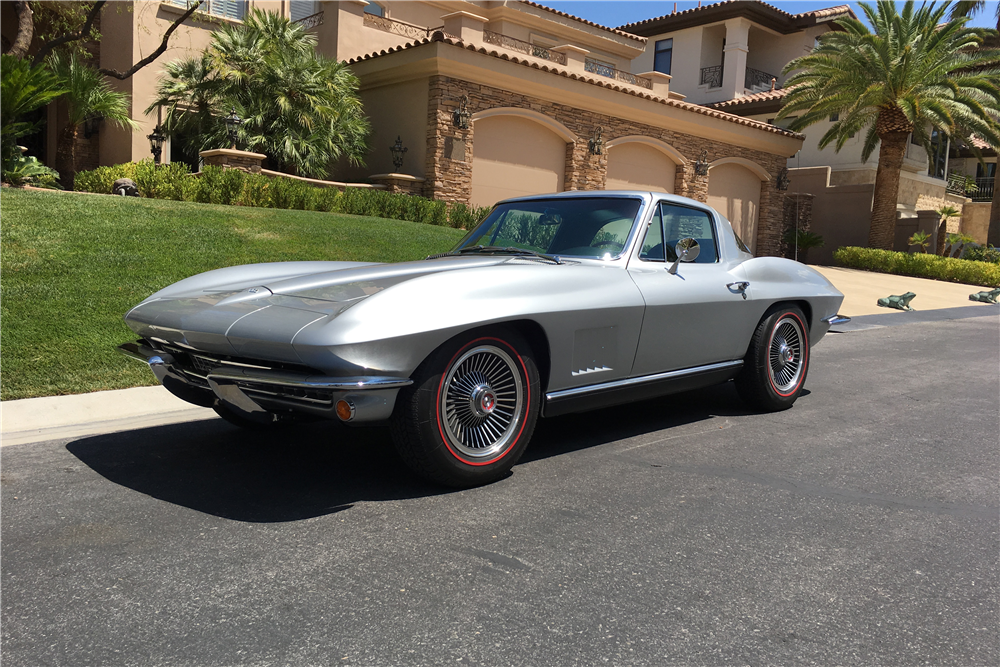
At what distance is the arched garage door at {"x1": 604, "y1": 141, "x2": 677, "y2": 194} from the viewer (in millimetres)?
20422

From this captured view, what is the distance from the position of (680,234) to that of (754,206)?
69.5 ft

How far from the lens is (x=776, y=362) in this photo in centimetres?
583

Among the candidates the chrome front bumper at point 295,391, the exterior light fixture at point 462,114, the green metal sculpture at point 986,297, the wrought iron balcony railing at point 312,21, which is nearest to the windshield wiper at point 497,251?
the chrome front bumper at point 295,391

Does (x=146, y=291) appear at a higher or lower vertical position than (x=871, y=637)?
higher

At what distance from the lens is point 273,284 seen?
4.10m

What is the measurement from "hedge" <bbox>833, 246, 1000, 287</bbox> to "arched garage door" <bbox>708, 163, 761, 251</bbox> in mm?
3387

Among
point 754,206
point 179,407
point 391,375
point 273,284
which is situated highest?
point 754,206

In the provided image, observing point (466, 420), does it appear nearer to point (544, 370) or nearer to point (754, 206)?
point (544, 370)

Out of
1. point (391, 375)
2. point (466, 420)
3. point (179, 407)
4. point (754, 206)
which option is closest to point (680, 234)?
point (466, 420)

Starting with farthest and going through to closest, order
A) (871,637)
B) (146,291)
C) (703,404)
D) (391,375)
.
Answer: (146,291) → (703,404) → (391,375) → (871,637)

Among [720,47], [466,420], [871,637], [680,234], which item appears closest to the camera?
[871,637]

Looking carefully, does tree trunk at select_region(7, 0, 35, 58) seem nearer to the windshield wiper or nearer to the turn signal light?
the windshield wiper

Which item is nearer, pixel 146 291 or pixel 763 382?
pixel 763 382

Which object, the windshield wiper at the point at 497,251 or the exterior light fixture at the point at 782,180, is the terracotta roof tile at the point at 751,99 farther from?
the windshield wiper at the point at 497,251
